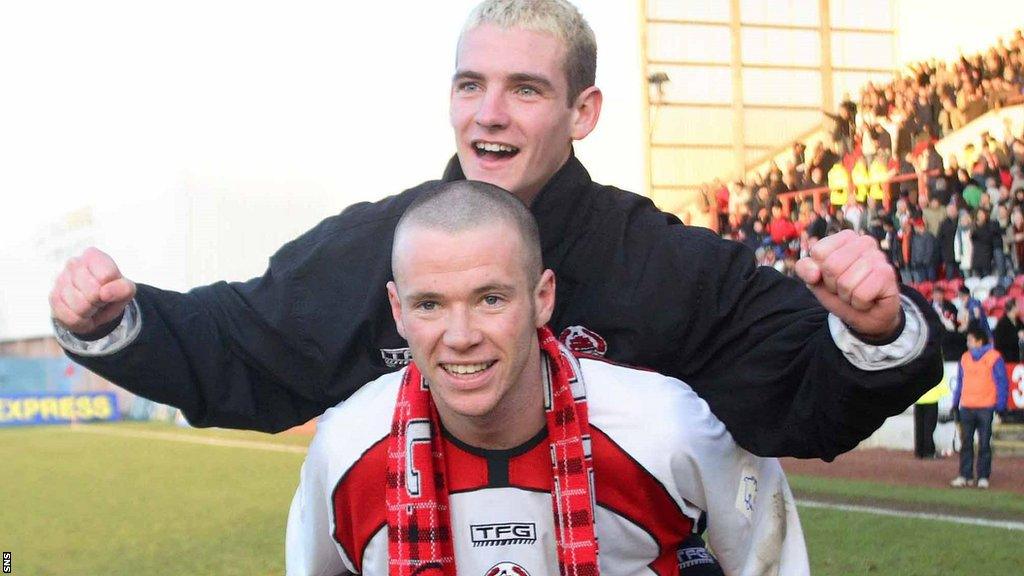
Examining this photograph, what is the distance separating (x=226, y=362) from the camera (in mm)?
4215

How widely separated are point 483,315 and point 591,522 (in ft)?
1.94

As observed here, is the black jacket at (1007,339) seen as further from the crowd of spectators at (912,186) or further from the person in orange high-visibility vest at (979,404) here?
the person in orange high-visibility vest at (979,404)

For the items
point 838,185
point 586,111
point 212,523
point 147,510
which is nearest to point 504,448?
point 586,111

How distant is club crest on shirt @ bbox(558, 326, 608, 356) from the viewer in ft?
13.3

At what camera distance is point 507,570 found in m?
3.40

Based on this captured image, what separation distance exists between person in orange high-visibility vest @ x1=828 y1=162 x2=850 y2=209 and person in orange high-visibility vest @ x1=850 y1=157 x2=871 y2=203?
205 mm

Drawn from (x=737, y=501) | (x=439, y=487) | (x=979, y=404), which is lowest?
(x=979, y=404)

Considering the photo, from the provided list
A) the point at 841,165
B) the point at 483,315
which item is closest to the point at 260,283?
the point at 483,315

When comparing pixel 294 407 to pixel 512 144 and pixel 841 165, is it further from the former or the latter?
pixel 841 165

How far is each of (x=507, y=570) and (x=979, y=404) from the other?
10.7 m

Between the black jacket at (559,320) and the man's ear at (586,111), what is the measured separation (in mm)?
145

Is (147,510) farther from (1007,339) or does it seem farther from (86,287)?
(86,287)

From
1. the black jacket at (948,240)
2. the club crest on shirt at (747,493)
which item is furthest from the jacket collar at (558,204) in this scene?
the black jacket at (948,240)

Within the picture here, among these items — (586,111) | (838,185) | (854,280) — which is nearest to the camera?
(854,280)
